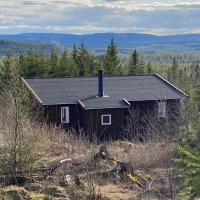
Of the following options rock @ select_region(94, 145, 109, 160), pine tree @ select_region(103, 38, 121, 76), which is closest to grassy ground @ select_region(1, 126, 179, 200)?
rock @ select_region(94, 145, 109, 160)

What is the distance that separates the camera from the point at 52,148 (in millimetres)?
20906

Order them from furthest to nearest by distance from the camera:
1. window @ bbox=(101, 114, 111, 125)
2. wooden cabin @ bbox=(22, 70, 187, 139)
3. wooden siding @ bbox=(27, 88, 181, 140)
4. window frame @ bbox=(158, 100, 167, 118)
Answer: window frame @ bbox=(158, 100, 167, 118) < window @ bbox=(101, 114, 111, 125) < wooden cabin @ bbox=(22, 70, 187, 139) < wooden siding @ bbox=(27, 88, 181, 140)

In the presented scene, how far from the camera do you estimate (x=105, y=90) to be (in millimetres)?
33656

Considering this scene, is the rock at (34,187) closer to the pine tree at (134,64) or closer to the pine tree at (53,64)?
the pine tree at (53,64)

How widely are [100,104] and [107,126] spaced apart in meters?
1.49

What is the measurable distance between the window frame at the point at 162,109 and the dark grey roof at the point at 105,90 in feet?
1.11

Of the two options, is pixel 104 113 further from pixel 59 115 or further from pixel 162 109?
pixel 162 109

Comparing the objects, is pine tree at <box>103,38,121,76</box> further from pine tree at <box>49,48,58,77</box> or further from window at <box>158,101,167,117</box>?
window at <box>158,101,167,117</box>

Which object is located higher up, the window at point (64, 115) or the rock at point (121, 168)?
the rock at point (121, 168)

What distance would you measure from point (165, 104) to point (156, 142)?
30.9 ft

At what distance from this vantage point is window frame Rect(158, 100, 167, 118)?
32.0 meters

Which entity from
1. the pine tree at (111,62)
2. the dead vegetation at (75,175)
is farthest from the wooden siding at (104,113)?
the pine tree at (111,62)

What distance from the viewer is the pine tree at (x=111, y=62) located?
165ft

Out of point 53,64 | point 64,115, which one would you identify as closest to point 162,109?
point 64,115
